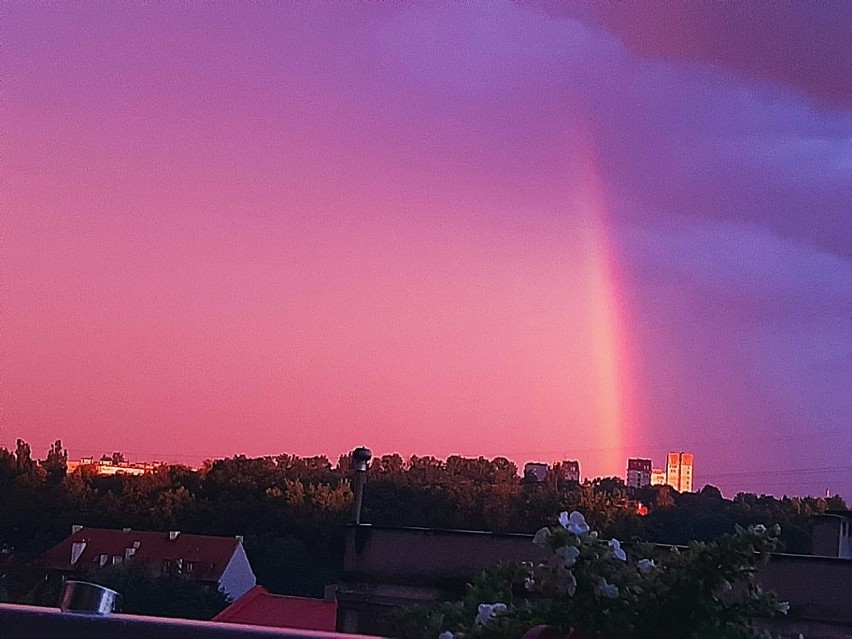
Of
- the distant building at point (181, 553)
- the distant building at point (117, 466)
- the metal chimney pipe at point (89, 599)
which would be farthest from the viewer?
the distant building at point (117, 466)

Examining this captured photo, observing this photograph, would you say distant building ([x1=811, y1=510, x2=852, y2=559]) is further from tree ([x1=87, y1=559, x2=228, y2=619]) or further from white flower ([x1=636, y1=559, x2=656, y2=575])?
white flower ([x1=636, y1=559, x2=656, y2=575])

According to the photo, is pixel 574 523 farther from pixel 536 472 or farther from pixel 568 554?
pixel 536 472

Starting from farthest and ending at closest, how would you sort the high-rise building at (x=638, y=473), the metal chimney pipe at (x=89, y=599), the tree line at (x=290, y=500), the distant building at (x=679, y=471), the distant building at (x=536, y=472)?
the distant building at (x=536, y=472)
the high-rise building at (x=638, y=473)
the distant building at (x=679, y=471)
the tree line at (x=290, y=500)
the metal chimney pipe at (x=89, y=599)

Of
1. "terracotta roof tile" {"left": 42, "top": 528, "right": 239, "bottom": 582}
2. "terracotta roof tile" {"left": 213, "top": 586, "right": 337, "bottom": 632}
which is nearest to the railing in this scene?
"terracotta roof tile" {"left": 213, "top": 586, "right": 337, "bottom": 632}

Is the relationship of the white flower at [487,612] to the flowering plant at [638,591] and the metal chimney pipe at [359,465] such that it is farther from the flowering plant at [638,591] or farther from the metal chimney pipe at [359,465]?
the metal chimney pipe at [359,465]

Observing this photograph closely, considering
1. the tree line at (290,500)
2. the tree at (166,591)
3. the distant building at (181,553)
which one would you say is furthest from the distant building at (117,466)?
the tree at (166,591)

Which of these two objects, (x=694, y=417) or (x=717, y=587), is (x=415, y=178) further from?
(x=717, y=587)

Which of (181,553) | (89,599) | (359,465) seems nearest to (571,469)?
(181,553)
